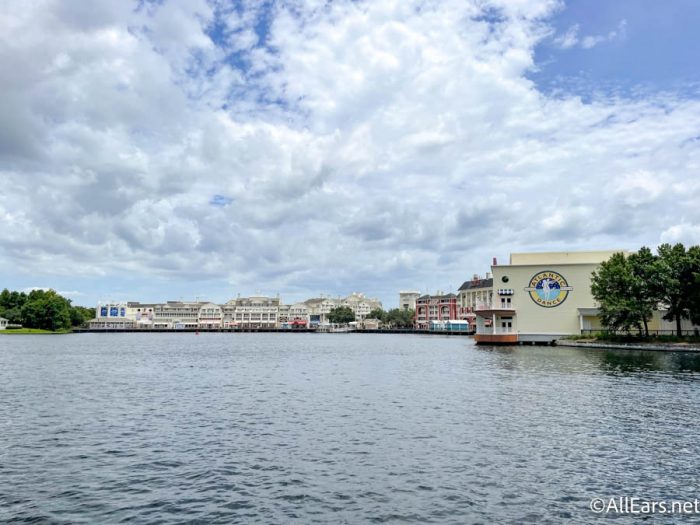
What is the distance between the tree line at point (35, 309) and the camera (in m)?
167

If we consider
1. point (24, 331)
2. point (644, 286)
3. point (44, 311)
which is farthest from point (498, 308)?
point (44, 311)

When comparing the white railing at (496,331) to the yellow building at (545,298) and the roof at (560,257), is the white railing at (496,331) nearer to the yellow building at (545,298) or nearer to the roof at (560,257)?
the yellow building at (545,298)

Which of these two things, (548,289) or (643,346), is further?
(548,289)

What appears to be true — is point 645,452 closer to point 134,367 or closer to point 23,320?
point 134,367

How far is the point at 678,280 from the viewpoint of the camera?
72.1 metres

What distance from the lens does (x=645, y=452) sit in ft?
62.1

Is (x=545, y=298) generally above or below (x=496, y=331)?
above

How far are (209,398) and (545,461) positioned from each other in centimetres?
2011

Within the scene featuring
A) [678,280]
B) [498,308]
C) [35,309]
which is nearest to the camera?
[678,280]

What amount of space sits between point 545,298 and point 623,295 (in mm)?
16742

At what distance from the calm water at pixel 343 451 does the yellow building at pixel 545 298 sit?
56.3 m

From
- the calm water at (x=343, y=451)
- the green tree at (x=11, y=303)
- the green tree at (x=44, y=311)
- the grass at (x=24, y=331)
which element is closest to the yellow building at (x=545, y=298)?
the calm water at (x=343, y=451)

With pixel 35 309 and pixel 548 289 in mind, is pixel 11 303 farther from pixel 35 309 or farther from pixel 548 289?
pixel 548 289

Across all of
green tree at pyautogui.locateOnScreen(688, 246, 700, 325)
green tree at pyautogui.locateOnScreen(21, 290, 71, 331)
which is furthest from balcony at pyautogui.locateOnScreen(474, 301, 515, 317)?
green tree at pyautogui.locateOnScreen(21, 290, 71, 331)
